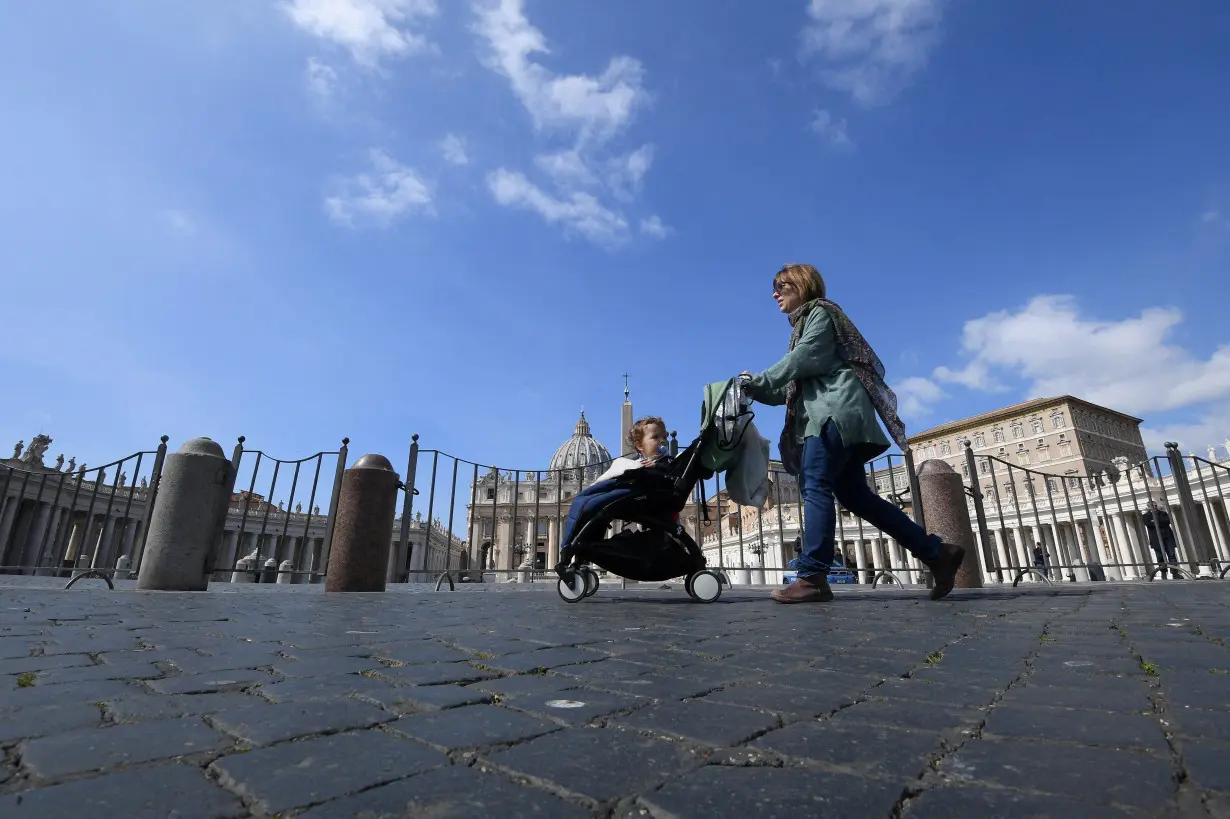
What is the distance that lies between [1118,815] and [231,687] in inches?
85.0

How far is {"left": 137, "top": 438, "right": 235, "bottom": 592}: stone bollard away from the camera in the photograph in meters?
7.47

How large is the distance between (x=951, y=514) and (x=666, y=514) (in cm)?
490

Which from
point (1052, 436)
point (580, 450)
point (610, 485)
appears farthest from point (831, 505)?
point (580, 450)

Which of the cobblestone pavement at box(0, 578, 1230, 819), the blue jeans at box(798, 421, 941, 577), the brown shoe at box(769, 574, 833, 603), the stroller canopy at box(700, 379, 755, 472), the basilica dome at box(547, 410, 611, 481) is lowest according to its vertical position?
the cobblestone pavement at box(0, 578, 1230, 819)

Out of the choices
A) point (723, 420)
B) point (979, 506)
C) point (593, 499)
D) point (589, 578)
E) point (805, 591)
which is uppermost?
point (723, 420)

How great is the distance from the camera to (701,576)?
6.14m

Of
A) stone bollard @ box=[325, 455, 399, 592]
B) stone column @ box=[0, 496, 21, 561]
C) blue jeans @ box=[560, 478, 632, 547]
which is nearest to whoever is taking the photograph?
blue jeans @ box=[560, 478, 632, 547]

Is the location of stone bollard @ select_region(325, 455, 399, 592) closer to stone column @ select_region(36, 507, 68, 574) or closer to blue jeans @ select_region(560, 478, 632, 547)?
blue jeans @ select_region(560, 478, 632, 547)

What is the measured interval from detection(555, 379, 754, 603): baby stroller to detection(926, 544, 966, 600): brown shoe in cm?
194

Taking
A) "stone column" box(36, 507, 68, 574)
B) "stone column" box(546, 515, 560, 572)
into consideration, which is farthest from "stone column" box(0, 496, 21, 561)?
"stone column" box(546, 515, 560, 572)

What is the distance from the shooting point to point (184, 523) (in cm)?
768

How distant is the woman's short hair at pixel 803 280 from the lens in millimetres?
5957

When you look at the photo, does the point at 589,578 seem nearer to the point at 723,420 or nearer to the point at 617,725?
the point at 723,420

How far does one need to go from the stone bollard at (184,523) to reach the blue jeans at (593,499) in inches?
193
